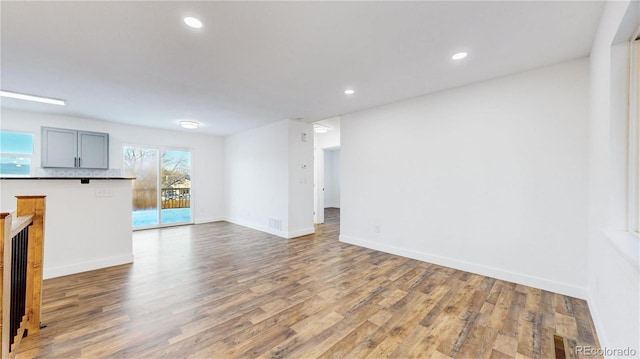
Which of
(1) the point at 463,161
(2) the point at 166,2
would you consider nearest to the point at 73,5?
(2) the point at 166,2

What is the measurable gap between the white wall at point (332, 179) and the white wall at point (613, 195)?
827cm

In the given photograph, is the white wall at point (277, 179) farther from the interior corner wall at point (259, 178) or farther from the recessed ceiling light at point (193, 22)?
the recessed ceiling light at point (193, 22)

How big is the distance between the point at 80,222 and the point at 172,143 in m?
3.60

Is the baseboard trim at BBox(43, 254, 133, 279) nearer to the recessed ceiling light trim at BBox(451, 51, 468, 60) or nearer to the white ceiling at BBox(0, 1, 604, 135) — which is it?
the white ceiling at BBox(0, 1, 604, 135)

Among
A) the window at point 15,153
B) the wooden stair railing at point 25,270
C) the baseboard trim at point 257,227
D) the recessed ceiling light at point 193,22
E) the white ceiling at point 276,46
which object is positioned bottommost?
the baseboard trim at point 257,227

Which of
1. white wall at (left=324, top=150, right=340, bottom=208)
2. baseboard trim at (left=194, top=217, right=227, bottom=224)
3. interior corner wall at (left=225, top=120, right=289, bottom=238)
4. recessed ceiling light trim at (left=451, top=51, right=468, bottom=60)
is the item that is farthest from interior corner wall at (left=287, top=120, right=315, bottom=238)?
white wall at (left=324, top=150, right=340, bottom=208)

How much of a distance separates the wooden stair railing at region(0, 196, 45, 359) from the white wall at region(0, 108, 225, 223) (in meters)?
4.09

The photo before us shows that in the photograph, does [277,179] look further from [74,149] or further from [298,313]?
[74,149]

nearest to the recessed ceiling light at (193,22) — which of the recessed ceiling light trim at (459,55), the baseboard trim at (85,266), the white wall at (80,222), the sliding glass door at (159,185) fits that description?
the recessed ceiling light trim at (459,55)

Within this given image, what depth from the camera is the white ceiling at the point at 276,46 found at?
5.76ft

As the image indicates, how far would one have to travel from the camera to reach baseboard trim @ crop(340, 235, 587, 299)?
2.49 meters

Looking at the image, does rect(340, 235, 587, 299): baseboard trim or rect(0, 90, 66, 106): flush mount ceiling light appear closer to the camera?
rect(340, 235, 587, 299): baseboard trim

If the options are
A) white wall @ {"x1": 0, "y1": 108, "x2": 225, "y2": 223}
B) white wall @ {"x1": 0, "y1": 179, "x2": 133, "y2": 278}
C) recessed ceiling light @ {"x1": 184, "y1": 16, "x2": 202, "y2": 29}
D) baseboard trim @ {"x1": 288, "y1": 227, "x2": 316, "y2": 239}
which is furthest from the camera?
baseboard trim @ {"x1": 288, "y1": 227, "x2": 316, "y2": 239}

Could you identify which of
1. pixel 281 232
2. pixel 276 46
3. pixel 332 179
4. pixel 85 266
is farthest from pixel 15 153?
pixel 332 179
